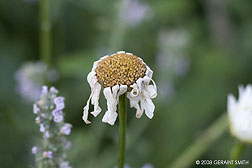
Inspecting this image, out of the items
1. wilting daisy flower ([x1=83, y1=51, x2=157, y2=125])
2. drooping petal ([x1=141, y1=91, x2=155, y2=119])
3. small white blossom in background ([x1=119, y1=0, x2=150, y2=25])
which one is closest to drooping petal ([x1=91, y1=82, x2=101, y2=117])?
wilting daisy flower ([x1=83, y1=51, x2=157, y2=125])

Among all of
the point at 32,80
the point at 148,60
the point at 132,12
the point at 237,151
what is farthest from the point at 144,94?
the point at 148,60

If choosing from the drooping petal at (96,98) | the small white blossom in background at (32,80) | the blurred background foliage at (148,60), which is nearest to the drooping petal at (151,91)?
the drooping petal at (96,98)

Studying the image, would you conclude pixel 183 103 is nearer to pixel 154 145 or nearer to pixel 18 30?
pixel 154 145

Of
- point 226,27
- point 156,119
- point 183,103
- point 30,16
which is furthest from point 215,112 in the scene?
point 30,16

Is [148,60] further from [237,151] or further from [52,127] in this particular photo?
[52,127]

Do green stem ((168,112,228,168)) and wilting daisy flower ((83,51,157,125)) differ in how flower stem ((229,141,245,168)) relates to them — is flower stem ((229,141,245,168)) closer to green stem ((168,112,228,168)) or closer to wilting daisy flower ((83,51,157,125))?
wilting daisy flower ((83,51,157,125))

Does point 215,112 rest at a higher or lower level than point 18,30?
lower
